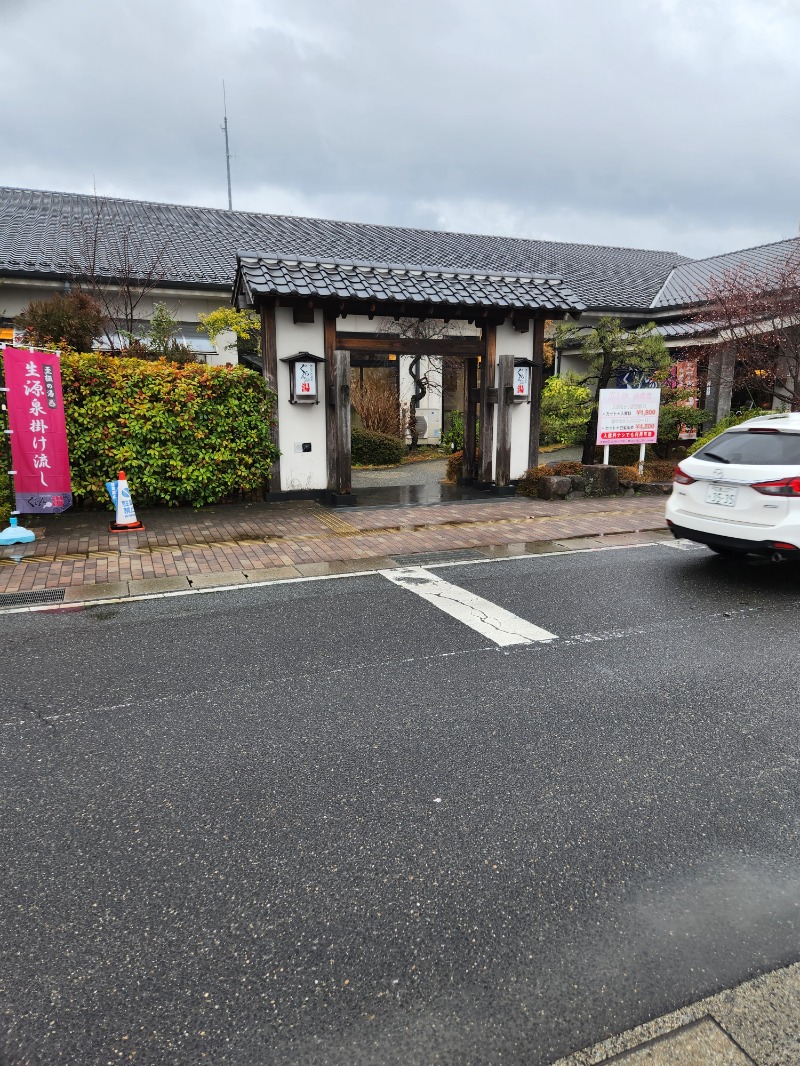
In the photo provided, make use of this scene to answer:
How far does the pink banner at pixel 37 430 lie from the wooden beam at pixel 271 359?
10.3ft

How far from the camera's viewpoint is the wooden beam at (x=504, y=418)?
466 inches

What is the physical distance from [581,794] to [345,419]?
8567 millimetres

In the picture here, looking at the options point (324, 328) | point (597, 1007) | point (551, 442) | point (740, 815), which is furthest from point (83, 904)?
point (551, 442)

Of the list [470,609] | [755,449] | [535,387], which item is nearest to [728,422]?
[535,387]

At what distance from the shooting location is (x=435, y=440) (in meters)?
22.2

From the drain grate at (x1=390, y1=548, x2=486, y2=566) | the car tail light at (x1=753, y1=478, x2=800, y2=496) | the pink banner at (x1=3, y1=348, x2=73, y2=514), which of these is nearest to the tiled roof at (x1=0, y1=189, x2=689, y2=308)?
the pink banner at (x1=3, y1=348, x2=73, y2=514)

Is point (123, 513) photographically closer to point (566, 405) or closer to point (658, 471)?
point (566, 405)

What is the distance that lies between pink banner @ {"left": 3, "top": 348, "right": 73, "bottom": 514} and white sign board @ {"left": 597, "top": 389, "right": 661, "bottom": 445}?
836 centimetres

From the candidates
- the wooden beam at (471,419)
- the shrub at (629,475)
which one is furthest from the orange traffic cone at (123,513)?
the shrub at (629,475)

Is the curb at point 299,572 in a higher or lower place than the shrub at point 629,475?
lower

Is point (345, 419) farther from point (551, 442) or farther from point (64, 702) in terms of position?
point (551, 442)

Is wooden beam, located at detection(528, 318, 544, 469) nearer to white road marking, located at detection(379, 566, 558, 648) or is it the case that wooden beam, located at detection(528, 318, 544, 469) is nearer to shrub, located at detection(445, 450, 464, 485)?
shrub, located at detection(445, 450, 464, 485)

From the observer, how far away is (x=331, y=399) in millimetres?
11172

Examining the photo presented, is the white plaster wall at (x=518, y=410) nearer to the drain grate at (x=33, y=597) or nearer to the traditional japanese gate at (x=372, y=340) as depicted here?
the traditional japanese gate at (x=372, y=340)
